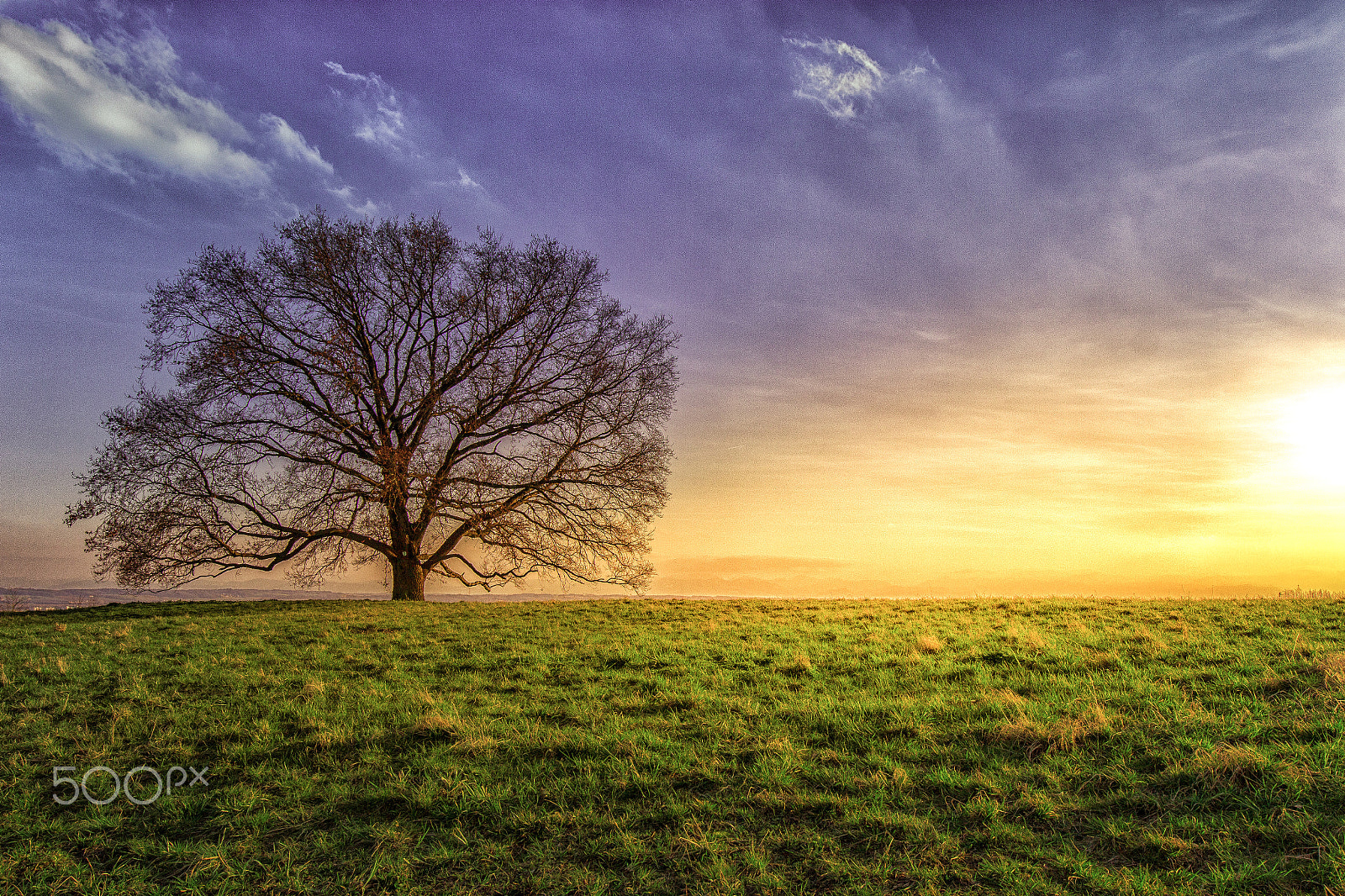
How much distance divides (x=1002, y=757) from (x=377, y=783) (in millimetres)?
6387

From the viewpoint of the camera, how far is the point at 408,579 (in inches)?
941

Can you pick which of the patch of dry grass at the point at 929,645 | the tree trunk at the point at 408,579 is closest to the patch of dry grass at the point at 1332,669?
the patch of dry grass at the point at 929,645

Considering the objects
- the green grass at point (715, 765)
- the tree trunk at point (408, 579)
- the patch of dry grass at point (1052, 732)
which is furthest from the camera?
the tree trunk at point (408, 579)

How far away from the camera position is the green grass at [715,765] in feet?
18.4

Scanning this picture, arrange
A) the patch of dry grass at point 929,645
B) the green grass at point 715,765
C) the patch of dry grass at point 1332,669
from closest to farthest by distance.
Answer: the green grass at point 715,765 < the patch of dry grass at point 1332,669 < the patch of dry grass at point 929,645

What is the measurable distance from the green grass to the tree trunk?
10560 millimetres

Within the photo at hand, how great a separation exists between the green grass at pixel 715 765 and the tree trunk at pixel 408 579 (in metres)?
10.6

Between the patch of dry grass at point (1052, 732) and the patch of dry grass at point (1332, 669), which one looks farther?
the patch of dry grass at point (1332, 669)
